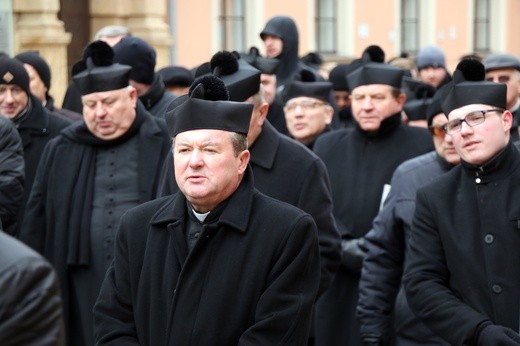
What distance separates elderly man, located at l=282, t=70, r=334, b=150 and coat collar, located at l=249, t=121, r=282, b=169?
2.28 meters

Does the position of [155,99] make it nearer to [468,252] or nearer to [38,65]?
[38,65]

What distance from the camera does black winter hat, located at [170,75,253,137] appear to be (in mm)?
4812

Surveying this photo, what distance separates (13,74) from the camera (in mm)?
8492

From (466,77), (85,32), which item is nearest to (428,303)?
(466,77)

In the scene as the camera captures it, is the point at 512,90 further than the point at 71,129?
Yes

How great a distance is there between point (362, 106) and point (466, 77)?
214 centimetres

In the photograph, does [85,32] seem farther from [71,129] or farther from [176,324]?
[176,324]

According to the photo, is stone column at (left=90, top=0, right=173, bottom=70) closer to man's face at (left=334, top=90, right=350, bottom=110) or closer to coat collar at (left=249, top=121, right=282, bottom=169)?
man's face at (left=334, top=90, right=350, bottom=110)

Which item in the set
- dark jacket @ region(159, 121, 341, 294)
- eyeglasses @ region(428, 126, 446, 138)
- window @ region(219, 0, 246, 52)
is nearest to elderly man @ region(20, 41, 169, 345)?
dark jacket @ region(159, 121, 341, 294)

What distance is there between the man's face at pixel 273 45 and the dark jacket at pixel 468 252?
579 cm

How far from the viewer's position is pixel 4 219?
752cm

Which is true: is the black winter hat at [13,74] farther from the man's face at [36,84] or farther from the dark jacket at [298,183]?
the dark jacket at [298,183]

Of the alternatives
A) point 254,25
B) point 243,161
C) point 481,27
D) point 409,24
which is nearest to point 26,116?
point 243,161

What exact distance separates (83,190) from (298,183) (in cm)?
135
